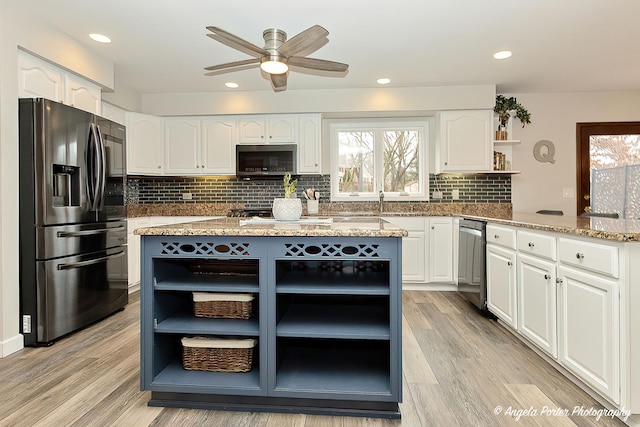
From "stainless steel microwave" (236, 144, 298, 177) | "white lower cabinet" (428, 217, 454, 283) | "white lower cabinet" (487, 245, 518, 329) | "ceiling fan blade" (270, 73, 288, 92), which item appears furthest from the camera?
"stainless steel microwave" (236, 144, 298, 177)

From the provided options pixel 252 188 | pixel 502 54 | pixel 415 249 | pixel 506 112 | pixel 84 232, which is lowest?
pixel 415 249

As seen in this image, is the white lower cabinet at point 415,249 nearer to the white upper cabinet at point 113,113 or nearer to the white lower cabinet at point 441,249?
the white lower cabinet at point 441,249

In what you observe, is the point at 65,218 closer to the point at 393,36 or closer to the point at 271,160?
the point at 271,160

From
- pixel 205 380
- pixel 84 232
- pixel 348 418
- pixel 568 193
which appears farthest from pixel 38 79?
pixel 568 193

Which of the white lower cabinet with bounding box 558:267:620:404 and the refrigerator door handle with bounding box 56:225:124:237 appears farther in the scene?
the refrigerator door handle with bounding box 56:225:124:237

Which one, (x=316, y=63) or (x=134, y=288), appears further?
(x=134, y=288)

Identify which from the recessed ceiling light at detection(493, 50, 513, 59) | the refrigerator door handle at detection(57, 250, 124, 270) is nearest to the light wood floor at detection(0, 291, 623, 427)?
the refrigerator door handle at detection(57, 250, 124, 270)

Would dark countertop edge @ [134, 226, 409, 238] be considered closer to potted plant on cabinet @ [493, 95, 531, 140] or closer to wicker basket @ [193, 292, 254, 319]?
wicker basket @ [193, 292, 254, 319]

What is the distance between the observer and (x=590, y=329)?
174cm

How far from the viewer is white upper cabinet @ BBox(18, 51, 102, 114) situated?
2576 millimetres

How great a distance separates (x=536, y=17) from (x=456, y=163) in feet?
6.06

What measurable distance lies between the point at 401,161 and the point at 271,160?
1725 mm

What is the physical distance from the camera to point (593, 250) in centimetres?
171

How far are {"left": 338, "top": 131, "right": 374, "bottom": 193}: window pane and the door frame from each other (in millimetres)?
2554
